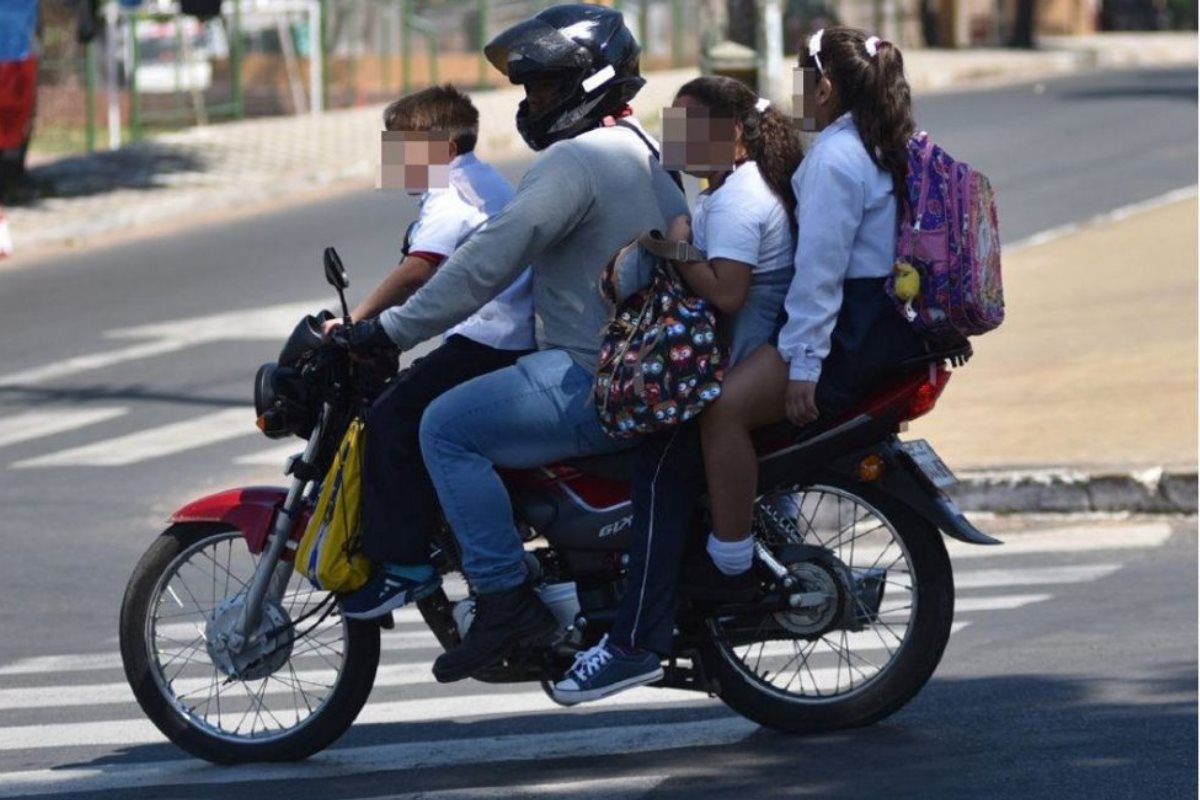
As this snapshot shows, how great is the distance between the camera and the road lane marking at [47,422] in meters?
12.6

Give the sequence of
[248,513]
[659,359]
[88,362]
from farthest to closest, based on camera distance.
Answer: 1. [88,362]
2. [248,513]
3. [659,359]

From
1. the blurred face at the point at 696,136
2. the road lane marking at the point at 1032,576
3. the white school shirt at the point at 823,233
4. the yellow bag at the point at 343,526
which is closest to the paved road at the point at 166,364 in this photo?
the road lane marking at the point at 1032,576

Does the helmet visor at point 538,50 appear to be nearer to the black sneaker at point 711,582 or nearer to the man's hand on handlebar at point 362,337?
the man's hand on handlebar at point 362,337

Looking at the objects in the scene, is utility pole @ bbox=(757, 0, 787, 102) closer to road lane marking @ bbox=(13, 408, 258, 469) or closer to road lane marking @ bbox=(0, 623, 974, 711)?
road lane marking @ bbox=(13, 408, 258, 469)

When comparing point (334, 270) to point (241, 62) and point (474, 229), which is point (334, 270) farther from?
point (241, 62)

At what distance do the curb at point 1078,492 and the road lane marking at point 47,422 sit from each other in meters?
5.02

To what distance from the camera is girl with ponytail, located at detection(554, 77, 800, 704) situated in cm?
578

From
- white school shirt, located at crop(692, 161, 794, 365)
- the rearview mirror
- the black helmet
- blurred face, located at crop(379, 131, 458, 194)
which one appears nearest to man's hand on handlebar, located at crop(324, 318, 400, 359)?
the rearview mirror

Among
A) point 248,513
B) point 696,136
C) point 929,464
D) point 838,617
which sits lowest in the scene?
point 838,617

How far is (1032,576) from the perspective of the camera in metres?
8.91

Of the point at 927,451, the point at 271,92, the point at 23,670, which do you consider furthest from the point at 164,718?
the point at 271,92

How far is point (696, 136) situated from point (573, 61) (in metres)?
0.35

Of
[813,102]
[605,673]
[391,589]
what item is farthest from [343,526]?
[813,102]

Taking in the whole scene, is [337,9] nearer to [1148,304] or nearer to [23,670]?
[1148,304]
